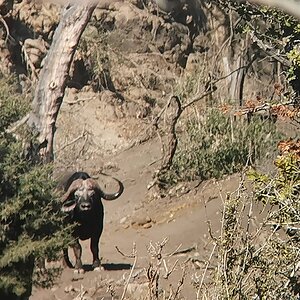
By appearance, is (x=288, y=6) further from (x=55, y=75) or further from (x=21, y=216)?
(x=55, y=75)

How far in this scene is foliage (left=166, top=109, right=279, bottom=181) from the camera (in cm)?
1992

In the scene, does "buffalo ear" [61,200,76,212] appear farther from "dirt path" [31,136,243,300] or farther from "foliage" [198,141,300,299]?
"foliage" [198,141,300,299]

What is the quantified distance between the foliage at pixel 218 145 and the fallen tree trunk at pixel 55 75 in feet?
23.5

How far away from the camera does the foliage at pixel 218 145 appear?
1992 cm

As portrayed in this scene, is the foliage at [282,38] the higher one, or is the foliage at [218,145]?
the foliage at [282,38]

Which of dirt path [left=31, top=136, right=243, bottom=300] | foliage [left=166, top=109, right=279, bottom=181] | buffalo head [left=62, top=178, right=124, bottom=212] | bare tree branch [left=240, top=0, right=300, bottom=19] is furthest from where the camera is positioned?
foliage [left=166, top=109, right=279, bottom=181]

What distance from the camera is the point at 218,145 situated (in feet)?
66.7

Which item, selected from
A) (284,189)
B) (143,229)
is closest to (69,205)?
(143,229)

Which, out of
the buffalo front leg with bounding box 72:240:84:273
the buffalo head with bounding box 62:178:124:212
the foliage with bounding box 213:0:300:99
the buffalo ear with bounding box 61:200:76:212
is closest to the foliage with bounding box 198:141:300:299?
the foliage with bounding box 213:0:300:99

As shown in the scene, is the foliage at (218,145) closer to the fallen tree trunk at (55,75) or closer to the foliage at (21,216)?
the fallen tree trunk at (55,75)

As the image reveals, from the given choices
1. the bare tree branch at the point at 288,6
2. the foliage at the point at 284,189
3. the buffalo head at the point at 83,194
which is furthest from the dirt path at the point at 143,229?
the bare tree branch at the point at 288,6

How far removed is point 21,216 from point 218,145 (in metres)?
11.1

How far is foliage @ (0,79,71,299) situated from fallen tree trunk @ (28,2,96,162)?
2235mm

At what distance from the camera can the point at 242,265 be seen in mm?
6492
